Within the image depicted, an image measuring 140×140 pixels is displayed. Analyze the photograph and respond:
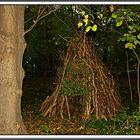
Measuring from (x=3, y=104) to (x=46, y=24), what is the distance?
9.72 metres

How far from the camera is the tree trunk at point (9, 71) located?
5.60 metres

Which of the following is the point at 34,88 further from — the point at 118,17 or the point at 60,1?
the point at 60,1

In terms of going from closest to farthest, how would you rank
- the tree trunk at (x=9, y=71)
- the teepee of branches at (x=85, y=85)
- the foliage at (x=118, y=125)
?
the tree trunk at (x=9, y=71) < the foliage at (x=118, y=125) < the teepee of branches at (x=85, y=85)

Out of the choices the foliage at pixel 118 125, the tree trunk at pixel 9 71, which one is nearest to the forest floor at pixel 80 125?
the foliage at pixel 118 125

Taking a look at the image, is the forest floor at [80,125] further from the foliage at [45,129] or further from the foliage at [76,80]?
the foliage at [76,80]

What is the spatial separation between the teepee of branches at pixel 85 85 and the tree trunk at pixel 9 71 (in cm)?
302

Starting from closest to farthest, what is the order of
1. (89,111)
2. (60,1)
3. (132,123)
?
(60,1)
(132,123)
(89,111)

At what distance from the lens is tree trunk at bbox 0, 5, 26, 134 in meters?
5.60

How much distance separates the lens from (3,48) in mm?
5590

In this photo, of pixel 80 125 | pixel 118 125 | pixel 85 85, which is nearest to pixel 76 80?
pixel 85 85

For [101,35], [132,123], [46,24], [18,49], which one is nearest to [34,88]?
[46,24]

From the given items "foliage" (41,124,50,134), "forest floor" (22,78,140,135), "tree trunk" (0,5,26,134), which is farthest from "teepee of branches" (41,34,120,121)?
"tree trunk" (0,5,26,134)

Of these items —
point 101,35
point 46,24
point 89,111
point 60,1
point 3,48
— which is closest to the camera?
point 60,1

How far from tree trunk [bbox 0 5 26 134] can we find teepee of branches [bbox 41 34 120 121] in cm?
302
